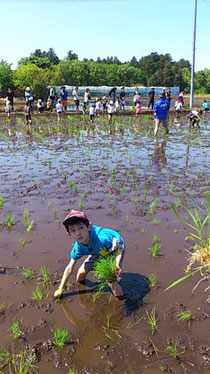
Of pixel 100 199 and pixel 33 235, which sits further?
pixel 100 199

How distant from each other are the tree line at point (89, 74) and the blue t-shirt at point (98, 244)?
73.2 feet

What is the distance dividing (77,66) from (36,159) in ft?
170

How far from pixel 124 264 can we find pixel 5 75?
79.0ft

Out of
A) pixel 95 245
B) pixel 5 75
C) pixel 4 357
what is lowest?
pixel 4 357

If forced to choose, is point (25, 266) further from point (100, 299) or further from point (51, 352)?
point (51, 352)

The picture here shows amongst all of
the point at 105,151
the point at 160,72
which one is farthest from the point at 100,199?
the point at 160,72

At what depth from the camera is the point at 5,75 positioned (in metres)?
23.8

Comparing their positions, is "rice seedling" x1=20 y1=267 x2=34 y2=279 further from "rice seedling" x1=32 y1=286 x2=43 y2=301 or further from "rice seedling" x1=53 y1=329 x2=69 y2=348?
"rice seedling" x1=53 y1=329 x2=69 y2=348

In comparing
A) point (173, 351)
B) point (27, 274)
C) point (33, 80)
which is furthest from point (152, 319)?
point (33, 80)

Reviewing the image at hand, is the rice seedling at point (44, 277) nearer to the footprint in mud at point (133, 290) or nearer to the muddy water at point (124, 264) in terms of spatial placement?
the muddy water at point (124, 264)

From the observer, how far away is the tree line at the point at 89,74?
23.5 metres

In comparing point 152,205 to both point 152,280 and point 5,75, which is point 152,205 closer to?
point 152,280

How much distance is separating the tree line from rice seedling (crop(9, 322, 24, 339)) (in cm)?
2276

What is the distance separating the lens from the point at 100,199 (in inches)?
211
